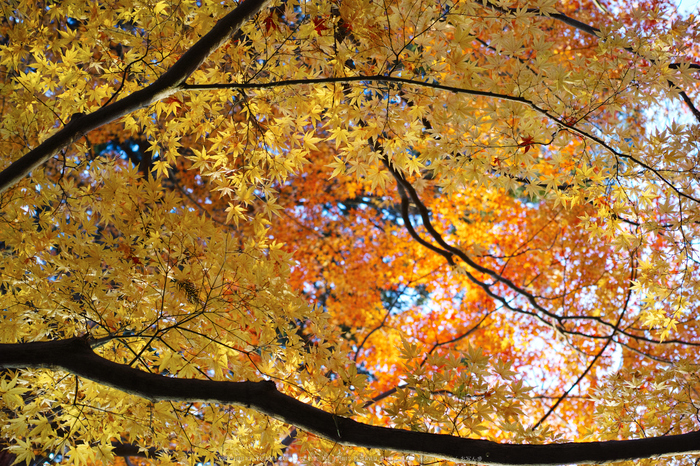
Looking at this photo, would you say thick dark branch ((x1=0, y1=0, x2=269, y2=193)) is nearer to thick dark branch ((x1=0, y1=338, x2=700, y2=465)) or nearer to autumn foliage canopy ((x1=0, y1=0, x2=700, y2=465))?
autumn foliage canopy ((x1=0, y1=0, x2=700, y2=465))

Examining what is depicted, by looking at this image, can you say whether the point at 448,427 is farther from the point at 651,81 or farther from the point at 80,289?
Result: the point at 651,81

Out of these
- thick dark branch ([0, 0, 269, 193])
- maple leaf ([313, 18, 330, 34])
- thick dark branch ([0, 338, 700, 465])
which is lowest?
thick dark branch ([0, 338, 700, 465])

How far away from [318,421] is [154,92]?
1.59 meters

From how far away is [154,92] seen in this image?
1.98 m

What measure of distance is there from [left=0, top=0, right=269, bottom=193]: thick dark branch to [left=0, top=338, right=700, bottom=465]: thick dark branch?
2.66ft

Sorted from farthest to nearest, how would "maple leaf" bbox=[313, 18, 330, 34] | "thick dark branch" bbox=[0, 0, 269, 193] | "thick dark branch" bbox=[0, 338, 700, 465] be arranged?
"maple leaf" bbox=[313, 18, 330, 34]
"thick dark branch" bbox=[0, 0, 269, 193]
"thick dark branch" bbox=[0, 338, 700, 465]

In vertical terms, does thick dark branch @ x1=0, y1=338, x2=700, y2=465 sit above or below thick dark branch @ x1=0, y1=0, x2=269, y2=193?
below

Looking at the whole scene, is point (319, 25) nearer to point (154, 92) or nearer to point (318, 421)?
point (154, 92)

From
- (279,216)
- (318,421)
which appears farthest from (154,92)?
(318,421)

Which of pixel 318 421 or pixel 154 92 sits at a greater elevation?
pixel 154 92

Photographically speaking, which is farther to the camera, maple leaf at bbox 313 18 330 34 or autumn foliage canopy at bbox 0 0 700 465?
maple leaf at bbox 313 18 330 34

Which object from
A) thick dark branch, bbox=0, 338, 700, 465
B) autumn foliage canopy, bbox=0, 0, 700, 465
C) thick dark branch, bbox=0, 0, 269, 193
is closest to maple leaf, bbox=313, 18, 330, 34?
autumn foliage canopy, bbox=0, 0, 700, 465

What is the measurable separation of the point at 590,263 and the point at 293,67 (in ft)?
29.1

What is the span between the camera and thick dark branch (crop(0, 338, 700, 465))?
5.75 ft
